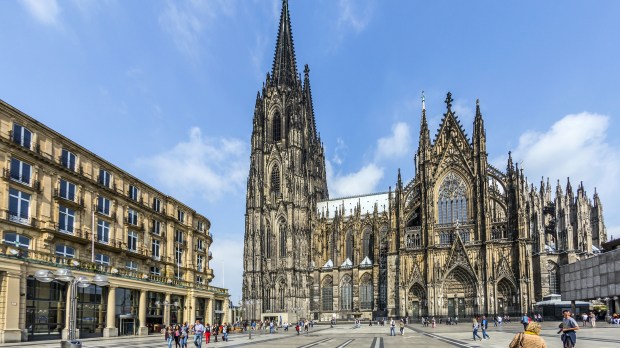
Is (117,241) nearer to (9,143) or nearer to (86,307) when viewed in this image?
(86,307)

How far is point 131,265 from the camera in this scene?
170 ft

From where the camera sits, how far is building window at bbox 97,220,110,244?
46.3 meters

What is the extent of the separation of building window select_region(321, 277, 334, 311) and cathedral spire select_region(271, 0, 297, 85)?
132 feet

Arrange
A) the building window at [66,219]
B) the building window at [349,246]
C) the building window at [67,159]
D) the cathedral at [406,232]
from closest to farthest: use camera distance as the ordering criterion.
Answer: the building window at [66,219], the building window at [67,159], the cathedral at [406,232], the building window at [349,246]

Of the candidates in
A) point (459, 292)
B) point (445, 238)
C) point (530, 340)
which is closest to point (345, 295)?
point (459, 292)

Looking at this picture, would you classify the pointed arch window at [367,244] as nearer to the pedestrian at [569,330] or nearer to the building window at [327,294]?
the building window at [327,294]

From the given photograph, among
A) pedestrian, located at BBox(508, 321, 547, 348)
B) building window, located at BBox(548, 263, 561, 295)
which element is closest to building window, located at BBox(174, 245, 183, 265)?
building window, located at BBox(548, 263, 561, 295)

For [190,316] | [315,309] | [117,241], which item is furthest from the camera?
[315,309]

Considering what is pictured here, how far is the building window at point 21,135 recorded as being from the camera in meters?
37.3

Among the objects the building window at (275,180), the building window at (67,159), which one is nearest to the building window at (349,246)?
the building window at (275,180)

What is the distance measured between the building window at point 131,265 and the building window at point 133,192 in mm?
5940

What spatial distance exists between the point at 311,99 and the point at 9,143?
94651mm

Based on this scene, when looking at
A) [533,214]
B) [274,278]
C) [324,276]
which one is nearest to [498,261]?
[533,214]

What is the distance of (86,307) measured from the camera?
3962 cm
